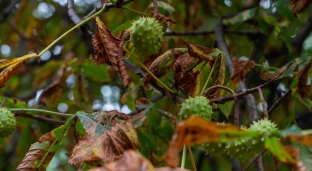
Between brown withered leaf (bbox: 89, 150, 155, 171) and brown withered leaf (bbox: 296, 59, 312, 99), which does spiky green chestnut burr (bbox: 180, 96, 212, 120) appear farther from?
brown withered leaf (bbox: 89, 150, 155, 171)

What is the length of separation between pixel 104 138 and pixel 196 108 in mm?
255

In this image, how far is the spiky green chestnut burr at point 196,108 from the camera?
128cm

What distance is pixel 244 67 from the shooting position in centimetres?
167

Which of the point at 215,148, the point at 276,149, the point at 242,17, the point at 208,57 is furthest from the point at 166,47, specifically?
the point at 276,149

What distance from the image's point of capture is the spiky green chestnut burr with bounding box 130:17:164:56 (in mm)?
1398

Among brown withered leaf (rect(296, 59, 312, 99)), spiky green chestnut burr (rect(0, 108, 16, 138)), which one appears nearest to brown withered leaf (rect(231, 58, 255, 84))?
brown withered leaf (rect(296, 59, 312, 99))

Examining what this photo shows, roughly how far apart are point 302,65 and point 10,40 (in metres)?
3.15

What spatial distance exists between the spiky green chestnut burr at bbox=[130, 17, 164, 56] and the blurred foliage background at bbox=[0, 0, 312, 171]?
34cm

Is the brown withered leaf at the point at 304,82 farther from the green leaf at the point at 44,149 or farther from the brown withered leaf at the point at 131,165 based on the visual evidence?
the brown withered leaf at the point at 131,165

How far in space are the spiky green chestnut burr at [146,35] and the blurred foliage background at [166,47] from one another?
1.13 ft

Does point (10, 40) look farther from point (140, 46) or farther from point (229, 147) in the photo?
point (229, 147)

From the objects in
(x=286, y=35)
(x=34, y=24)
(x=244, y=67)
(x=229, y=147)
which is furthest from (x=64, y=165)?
(x=229, y=147)

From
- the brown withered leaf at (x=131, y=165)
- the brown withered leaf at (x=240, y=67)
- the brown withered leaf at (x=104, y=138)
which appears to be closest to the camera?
the brown withered leaf at (x=131, y=165)

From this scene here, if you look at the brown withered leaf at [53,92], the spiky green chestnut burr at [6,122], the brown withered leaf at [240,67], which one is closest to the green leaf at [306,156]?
the brown withered leaf at [240,67]
